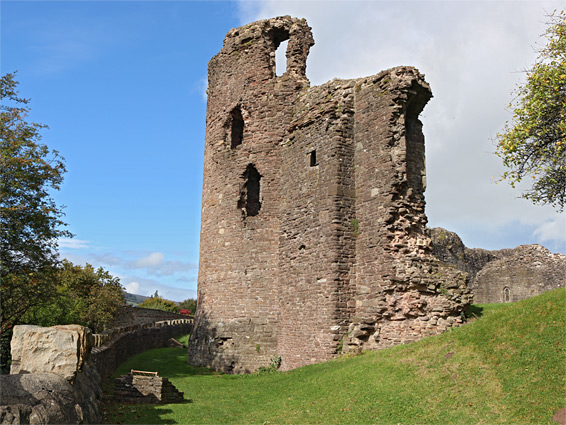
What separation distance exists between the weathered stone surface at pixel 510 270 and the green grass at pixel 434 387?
15594 mm

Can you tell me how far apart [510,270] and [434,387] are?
65.6 feet

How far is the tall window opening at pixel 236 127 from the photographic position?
73.9 ft

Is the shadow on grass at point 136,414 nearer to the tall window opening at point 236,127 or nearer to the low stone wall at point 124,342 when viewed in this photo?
the low stone wall at point 124,342

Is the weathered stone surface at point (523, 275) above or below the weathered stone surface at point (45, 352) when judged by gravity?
above

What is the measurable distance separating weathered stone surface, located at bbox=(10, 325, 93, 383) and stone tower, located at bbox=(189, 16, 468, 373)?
9.54 meters

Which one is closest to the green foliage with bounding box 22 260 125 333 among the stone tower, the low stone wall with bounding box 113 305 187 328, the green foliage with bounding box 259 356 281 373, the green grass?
the low stone wall with bounding box 113 305 187 328

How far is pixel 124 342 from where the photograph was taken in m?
23.8

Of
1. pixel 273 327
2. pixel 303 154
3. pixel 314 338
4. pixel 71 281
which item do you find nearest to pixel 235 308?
pixel 273 327

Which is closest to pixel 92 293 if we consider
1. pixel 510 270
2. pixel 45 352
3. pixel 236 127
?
pixel 236 127

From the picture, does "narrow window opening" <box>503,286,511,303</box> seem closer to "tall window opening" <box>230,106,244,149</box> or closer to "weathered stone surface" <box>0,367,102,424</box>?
"tall window opening" <box>230,106,244,149</box>

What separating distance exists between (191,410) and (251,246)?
8593mm

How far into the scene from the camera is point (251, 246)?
20.0 meters

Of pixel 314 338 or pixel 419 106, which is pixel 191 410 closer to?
pixel 314 338

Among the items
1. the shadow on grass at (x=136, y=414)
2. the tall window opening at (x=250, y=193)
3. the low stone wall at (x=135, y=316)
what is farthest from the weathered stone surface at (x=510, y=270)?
the low stone wall at (x=135, y=316)
